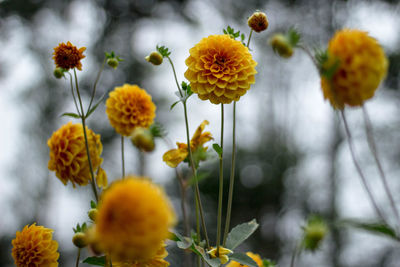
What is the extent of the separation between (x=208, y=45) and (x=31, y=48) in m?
5.53

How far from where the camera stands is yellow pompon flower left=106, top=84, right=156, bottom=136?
0.82 meters

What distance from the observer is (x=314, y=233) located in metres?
0.53

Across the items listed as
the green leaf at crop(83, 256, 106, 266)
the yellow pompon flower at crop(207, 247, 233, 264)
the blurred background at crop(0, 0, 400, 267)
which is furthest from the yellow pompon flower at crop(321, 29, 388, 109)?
the blurred background at crop(0, 0, 400, 267)

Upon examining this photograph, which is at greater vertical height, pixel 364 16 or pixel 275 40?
pixel 364 16

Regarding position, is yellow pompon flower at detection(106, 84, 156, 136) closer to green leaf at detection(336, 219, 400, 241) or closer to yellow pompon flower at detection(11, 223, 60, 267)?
yellow pompon flower at detection(11, 223, 60, 267)

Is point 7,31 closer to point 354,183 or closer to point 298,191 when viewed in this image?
point 298,191

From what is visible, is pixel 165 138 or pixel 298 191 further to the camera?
pixel 298 191

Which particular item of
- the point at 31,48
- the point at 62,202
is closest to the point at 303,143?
the point at 62,202

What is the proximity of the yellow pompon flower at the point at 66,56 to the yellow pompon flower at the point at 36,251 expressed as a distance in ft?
0.96

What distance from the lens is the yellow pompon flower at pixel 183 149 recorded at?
704 millimetres

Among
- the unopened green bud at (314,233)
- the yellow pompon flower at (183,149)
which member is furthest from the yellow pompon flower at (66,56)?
the unopened green bud at (314,233)

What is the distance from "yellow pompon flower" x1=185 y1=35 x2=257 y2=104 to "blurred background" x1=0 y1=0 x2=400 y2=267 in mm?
3711

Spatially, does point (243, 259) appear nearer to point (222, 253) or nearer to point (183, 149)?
point (222, 253)

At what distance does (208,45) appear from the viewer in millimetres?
693
